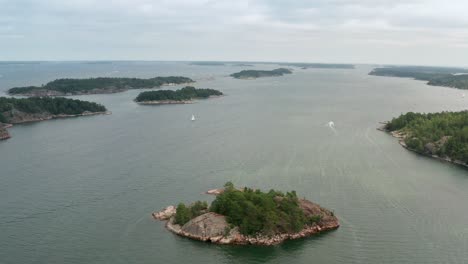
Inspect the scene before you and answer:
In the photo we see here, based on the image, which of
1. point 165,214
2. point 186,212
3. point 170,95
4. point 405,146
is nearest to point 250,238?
point 186,212

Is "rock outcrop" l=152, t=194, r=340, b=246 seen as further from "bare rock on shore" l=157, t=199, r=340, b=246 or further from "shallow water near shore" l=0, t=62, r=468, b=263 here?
"shallow water near shore" l=0, t=62, r=468, b=263

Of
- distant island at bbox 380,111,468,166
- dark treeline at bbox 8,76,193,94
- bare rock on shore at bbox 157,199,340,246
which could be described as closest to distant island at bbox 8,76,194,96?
dark treeline at bbox 8,76,193,94

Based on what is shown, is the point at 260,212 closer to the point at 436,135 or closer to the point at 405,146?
the point at 405,146

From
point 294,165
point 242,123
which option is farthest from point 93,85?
point 294,165

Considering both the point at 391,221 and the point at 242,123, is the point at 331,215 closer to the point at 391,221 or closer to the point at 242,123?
the point at 391,221

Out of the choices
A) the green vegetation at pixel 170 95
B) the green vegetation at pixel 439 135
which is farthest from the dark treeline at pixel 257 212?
the green vegetation at pixel 170 95

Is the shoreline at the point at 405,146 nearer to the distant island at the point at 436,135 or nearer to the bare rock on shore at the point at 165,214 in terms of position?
the distant island at the point at 436,135
